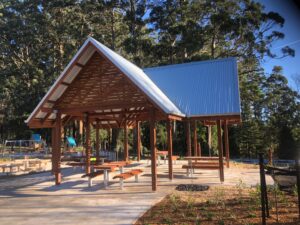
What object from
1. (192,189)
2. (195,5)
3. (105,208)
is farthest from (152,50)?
(105,208)

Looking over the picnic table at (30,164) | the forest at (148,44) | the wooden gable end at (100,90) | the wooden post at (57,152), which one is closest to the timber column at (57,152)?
the wooden post at (57,152)

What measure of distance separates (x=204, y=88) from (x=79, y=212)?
7683 millimetres

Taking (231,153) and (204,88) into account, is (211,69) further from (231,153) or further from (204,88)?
(231,153)

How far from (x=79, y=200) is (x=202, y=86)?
23.2ft

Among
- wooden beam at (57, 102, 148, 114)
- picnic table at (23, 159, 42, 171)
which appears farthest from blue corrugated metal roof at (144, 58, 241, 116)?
picnic table at (23, 159, 42, 171)

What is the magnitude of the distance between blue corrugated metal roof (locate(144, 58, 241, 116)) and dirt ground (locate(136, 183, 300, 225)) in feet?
11.9

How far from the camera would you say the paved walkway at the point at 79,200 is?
276 inches

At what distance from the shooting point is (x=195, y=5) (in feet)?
92.4

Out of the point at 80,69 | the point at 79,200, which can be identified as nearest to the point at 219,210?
the point at 79,200

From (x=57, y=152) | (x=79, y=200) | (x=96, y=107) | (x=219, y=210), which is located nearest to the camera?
(x=219, y=210)

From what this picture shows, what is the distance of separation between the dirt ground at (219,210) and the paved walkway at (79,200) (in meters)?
0.50

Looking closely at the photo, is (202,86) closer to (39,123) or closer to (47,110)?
(47,110)

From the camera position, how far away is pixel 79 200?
29.5 ft

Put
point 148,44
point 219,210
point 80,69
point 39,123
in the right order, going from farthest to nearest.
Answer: point 148,44
point 39,123
point 80,69
point 219,210
